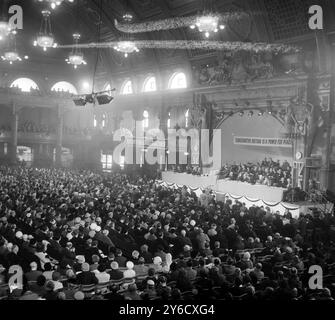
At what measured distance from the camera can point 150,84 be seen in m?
30.5

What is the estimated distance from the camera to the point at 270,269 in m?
8.45

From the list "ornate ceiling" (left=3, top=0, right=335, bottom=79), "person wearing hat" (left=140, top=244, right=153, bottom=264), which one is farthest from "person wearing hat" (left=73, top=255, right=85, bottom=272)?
"ornate ceiling" (left=3, top=0, right=335, bottom=79)

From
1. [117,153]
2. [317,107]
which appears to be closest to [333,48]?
[317,107]

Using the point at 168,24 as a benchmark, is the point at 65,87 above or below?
below

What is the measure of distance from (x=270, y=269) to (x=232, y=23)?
673 inches

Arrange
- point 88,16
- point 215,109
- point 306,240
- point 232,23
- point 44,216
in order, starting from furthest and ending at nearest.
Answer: point 88,16, point 215,109, point 232,23, point 44,216, point 306,240

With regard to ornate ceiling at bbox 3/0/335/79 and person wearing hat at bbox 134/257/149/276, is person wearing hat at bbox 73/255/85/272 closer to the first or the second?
person wearing hat at bbox 134/257/149/276

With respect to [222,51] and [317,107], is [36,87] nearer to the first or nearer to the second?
[222,51]

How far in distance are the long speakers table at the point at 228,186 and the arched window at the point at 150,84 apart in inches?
306

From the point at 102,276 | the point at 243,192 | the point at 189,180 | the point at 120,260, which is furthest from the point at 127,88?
the point at 102,276

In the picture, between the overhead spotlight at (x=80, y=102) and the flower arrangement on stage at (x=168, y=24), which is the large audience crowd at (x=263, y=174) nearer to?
the flower arrangement on stage at (x=168, y=24)

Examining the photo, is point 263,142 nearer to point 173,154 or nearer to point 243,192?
point 243,192

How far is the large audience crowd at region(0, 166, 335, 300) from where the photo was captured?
24.1ft

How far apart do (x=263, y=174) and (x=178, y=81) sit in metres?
10.3
